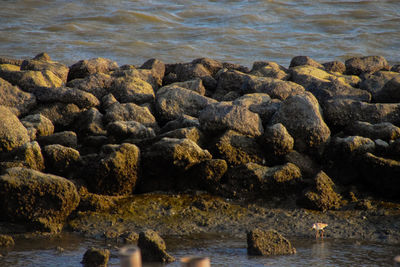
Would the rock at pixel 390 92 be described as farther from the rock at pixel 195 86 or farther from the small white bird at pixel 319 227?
the small white bird at pixel 319 227

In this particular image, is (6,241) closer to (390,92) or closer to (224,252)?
(224,252)

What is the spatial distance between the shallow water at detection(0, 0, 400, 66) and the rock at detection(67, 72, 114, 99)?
26.2ft

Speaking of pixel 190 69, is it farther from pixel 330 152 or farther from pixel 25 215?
pixel 25 215

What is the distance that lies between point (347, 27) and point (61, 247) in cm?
1813

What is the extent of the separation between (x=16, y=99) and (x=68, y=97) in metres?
0.68

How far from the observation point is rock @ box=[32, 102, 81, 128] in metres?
Answer: 8.20

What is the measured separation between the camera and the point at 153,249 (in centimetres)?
532

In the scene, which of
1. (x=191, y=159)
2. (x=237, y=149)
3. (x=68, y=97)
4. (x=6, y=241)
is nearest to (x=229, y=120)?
(x=237, y=149)

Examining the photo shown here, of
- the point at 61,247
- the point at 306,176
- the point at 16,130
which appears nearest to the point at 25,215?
the point at 61,247

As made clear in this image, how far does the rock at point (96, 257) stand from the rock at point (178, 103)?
10.8 feet

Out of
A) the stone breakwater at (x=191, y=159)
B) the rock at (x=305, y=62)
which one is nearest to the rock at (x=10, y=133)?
the stone breakwater at (x=191, y=159)

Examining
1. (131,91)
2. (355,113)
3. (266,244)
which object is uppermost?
(131,91)

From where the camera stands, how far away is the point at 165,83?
10.2 meters

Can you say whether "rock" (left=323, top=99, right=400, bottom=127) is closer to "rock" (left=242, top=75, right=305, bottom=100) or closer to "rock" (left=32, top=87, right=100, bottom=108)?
"rock" (left=242, top=75, right=305, bottom=100)
